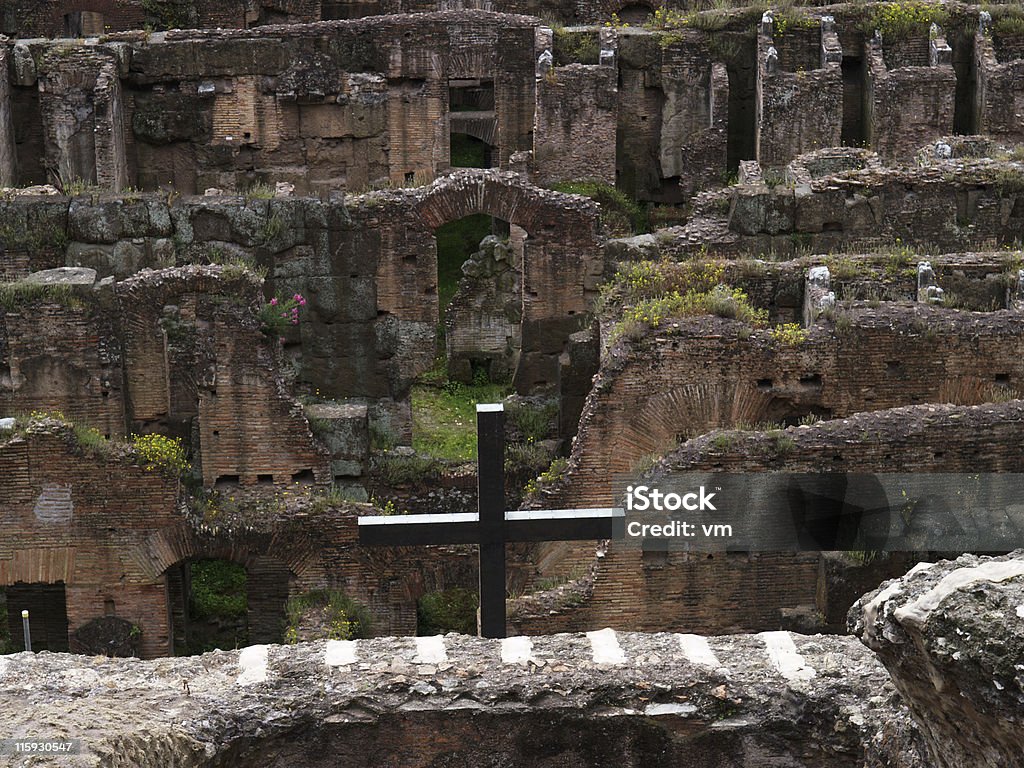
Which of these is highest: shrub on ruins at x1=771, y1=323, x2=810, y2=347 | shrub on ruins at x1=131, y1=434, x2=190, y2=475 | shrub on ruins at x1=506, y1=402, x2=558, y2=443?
shrub on ruins at x1=771, y1=323, x2=810, y2=347

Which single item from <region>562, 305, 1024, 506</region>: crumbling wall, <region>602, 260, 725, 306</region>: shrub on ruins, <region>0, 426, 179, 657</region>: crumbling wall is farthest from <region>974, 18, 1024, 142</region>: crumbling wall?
<region>0, 426, 179, 657</region>: crumbling wall

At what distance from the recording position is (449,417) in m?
22.6

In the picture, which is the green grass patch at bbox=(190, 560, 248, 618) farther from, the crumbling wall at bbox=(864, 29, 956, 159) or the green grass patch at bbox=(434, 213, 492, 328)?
the crumbling wall at bbox=(864, 29, 956, 159)

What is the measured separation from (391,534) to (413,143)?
17.5 m

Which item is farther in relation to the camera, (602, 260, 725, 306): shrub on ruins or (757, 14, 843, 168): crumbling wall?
(757, 14, 843, 168): crumbling wall

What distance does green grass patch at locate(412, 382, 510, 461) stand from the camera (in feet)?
69.7

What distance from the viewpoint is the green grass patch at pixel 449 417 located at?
69.7ft

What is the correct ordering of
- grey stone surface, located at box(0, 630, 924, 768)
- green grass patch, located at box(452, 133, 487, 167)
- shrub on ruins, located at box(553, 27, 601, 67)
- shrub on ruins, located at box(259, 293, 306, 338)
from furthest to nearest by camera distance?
green grass patch, located at box(452, 133, 487, 167), shrub on ruins, located at box(553, 27, 601, 67), shrub on ruins, located at box(259, 293, 306, 338), grey stone surface, located at box(0, 630, 924, 768)

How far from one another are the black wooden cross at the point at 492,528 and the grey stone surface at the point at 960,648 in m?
3.21

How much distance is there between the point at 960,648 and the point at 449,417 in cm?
1505

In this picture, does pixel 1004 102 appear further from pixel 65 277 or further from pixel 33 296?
pixel 33 296

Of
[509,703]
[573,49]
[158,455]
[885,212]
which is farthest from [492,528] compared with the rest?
[573,49]

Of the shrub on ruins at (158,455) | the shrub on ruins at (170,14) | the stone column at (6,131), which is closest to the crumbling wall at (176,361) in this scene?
the shrub on ruins at (158,455)

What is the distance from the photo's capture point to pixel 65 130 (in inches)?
1102
